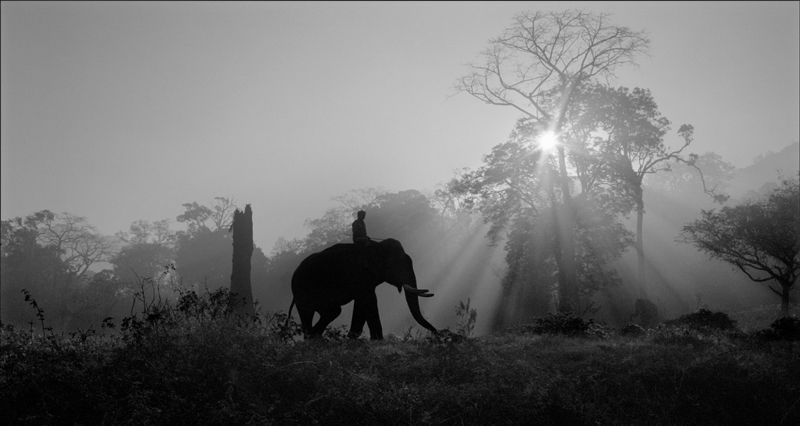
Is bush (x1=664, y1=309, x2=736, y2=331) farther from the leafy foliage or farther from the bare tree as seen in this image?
the bare tree

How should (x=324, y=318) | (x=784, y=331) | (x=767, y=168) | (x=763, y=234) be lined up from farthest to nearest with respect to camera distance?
1. (x=767, y=168)
2. (x=763, y=234)
3. (x=784, y=331)
4. (x=324, y=318)

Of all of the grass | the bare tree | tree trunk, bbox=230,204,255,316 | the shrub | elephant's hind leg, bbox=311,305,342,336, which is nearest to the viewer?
the grass

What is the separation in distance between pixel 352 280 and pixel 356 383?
475cm

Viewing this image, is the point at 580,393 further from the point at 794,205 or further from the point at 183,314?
the point at 794,205

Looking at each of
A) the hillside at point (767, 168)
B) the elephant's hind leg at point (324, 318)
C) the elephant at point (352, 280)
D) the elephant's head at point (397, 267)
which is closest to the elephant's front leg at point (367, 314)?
the elephant at point (352, 280)

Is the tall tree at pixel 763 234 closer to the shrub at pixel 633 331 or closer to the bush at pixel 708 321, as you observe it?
the bush at pixel 708 321

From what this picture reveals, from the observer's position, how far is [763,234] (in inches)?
945

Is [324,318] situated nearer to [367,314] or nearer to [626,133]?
[367,314]

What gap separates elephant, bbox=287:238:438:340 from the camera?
1212cm

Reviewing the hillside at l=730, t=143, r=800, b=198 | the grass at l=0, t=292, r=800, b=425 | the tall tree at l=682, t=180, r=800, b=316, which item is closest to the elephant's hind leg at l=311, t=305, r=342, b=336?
the grass at l=0, t=292, r=800, b=425

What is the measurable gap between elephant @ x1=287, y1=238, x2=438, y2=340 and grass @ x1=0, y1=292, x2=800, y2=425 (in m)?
2.23

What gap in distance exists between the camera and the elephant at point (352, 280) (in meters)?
12.1

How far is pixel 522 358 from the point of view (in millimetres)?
9688

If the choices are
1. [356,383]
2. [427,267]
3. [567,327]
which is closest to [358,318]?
[356,383]
